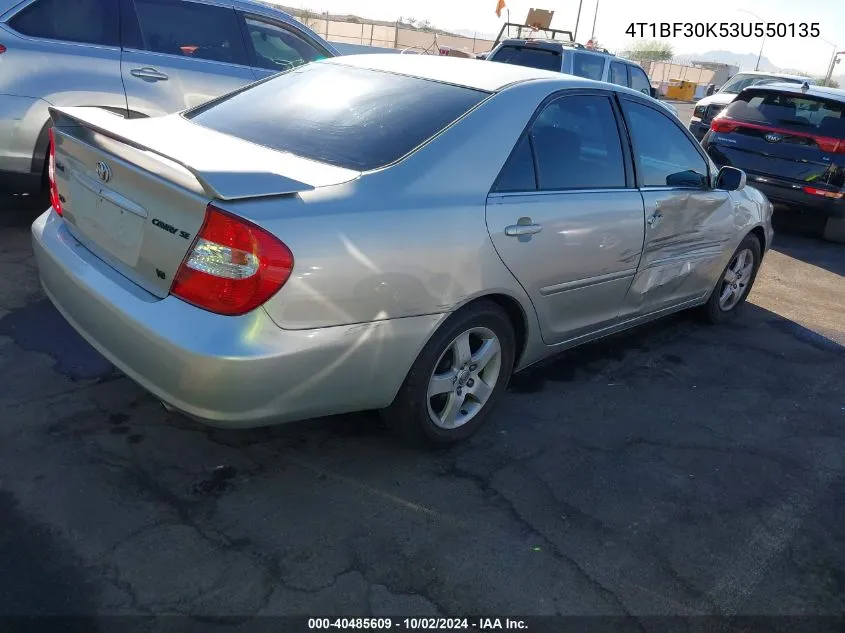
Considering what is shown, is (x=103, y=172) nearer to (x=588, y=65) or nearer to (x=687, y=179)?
(x=687, y=179)

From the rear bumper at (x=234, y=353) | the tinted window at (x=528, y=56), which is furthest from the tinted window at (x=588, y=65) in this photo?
the rear bumper at (x=234, y=353)

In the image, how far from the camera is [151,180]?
2537 mm

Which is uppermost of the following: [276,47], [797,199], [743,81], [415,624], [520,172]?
[743,81]

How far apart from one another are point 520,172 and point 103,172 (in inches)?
66.4

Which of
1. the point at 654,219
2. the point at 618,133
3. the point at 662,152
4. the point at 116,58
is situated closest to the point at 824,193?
the point at 662,152

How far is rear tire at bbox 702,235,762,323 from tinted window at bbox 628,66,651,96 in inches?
261

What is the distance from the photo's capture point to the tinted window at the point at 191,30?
5543mm

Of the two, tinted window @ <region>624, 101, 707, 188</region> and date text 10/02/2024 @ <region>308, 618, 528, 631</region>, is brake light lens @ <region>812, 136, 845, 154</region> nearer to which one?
tinted window @ <region>624, 101, 707, 188</region>

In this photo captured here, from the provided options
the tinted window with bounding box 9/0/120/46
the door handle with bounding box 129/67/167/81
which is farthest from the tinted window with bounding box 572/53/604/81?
the tinted window with bounding box 9/0/120/46

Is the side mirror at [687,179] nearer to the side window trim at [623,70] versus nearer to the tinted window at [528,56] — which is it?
the tinted window at [528,56]

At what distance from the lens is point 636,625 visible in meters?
2.36

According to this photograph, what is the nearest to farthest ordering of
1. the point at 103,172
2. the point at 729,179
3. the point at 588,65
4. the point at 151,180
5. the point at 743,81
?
the point at 151,180
the point at 103,172
the point at 729,179
the point at 588,65
the point at 743,81

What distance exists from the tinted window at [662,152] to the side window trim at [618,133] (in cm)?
7

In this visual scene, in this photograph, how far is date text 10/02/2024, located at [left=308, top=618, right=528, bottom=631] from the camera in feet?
7.29
